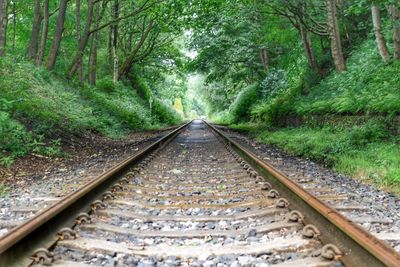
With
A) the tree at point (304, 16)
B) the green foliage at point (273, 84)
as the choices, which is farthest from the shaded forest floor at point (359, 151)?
the green foliage at point (273, 84)

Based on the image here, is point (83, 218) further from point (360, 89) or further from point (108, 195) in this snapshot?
point (360, 89)

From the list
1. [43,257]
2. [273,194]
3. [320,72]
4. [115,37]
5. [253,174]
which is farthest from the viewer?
[115,37]

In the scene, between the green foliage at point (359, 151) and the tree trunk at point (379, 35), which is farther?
the tree trunk at point (379, 35)

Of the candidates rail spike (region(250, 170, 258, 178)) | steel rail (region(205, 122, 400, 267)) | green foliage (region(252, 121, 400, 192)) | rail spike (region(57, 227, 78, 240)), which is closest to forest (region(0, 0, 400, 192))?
green foliage (region(252, 121, 400, 192))

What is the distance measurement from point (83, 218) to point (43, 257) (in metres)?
1.09

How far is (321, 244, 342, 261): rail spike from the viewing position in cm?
298

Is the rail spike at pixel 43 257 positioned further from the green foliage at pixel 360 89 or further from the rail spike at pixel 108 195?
the green foliage at pixel 360 89

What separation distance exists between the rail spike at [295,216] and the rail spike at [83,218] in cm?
182

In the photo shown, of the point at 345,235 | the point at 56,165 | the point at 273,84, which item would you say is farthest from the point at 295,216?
the point at 273,84

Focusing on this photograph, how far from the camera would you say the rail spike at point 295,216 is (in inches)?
155

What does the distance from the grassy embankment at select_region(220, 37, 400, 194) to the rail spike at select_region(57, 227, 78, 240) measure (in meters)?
4.39

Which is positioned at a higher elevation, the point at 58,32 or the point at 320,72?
the point at 58,32

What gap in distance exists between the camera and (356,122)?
11.0 metres

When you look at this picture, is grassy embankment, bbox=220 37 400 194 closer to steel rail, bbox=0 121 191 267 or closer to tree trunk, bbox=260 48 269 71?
steel rail, bbox=0 121 191 267
